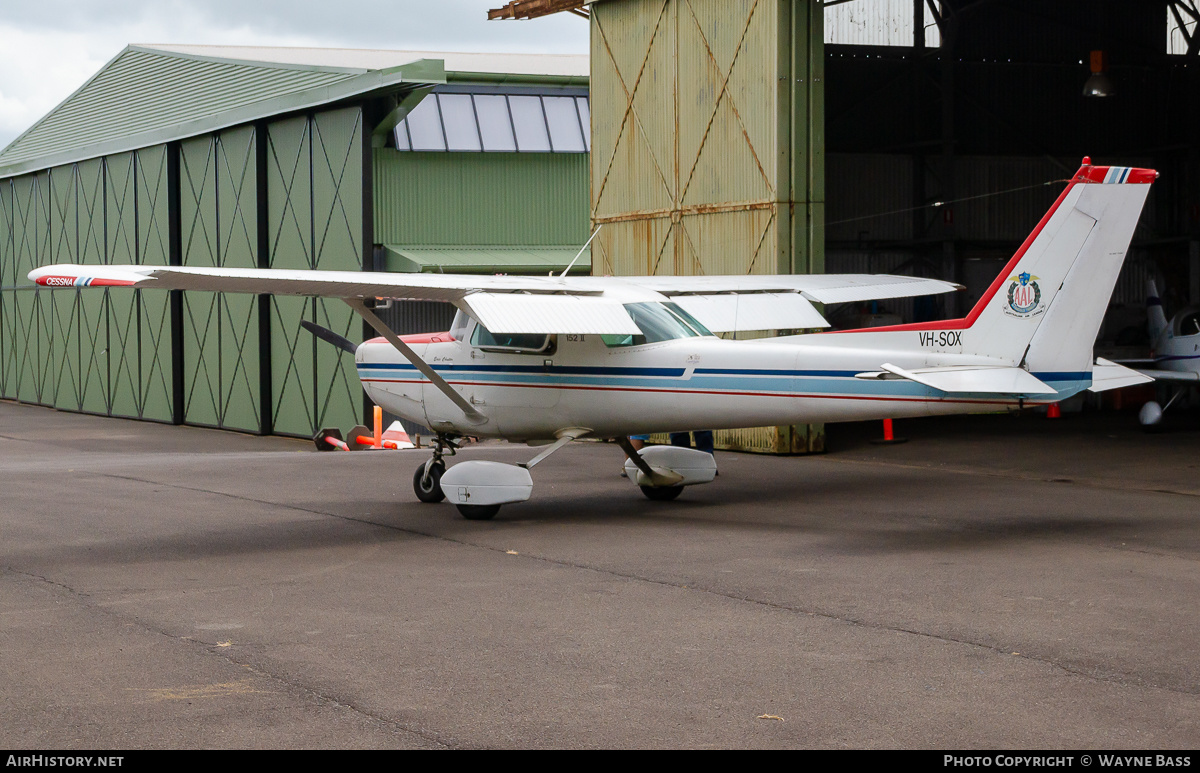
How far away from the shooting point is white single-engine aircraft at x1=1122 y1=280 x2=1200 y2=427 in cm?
2094

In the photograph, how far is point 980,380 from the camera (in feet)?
33.5

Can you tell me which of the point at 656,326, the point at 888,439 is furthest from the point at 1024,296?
the point at 888,439

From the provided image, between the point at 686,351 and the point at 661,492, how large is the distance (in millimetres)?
2148

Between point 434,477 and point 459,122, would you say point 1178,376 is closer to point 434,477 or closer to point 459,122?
point 434,477

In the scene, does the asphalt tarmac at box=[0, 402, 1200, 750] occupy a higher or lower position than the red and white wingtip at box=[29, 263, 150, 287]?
lower

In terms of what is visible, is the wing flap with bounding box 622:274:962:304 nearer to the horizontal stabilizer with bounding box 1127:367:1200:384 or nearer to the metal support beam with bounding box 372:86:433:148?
the horizontal stabilizer with bounding box 1127:367:1200:384

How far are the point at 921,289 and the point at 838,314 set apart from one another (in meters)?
18.0

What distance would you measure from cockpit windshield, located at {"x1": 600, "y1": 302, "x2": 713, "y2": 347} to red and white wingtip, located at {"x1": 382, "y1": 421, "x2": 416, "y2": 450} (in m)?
11.2

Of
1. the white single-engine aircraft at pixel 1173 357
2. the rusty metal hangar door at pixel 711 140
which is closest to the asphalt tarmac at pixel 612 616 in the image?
the rusty metal hangar door at pixel 711 140

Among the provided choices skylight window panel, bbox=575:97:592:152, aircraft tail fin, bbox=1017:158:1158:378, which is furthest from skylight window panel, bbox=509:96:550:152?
aircraft tail fin, bbox=1017:158:1158:378

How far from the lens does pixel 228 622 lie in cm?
788

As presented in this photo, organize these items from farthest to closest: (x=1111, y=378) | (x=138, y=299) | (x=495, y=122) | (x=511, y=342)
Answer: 1. (x=138, y=299)
2. (x=495, y=122)
3. (x=511, y=342)
4. (x=1111, y=378)

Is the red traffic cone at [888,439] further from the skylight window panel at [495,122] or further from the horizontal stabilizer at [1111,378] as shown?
the skylight window panel at [495,122]

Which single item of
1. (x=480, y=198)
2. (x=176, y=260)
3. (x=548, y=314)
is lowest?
(x=548, y=314)
